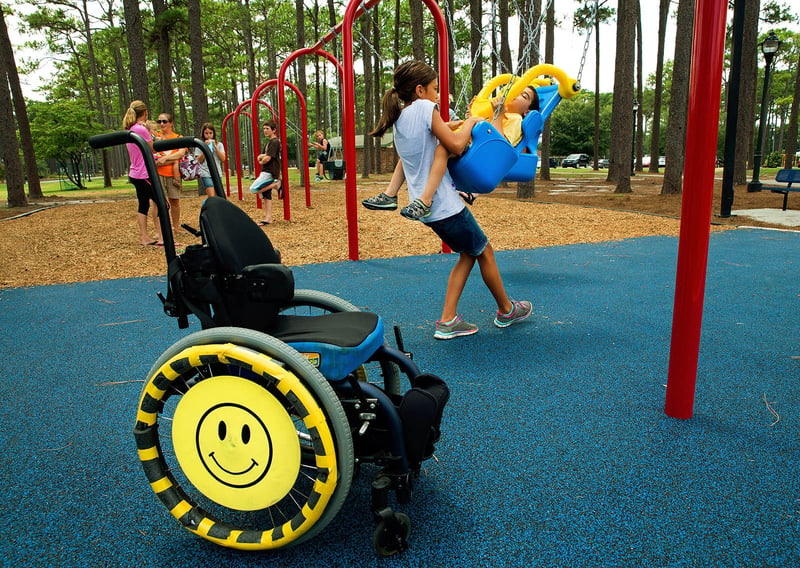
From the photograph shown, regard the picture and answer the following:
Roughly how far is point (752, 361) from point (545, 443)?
169 centimetres

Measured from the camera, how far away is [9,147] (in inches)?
537

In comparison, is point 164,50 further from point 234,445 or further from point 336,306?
point 234,445

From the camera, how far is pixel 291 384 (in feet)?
5.10

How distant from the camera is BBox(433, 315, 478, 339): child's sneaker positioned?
12.4 ft

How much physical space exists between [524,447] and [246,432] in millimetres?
1232

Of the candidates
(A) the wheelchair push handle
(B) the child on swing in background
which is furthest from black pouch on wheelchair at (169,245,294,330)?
(B) the child on swing in background

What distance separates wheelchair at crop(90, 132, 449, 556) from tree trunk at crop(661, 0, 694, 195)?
12.4 m

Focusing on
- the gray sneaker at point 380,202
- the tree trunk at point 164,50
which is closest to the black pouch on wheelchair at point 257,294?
the gray sneaker at point 380,202

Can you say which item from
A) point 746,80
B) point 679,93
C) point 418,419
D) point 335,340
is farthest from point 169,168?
point 746,80

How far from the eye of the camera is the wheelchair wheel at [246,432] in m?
1.59

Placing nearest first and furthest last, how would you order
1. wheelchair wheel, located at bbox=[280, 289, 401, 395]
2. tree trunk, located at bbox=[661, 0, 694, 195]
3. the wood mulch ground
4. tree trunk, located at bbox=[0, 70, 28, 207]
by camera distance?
wheelchair wheel, located at bbox=[280, 289, 401, 395], the wood mulch ground, tree trunk, located at bbox=[661, 0, 694, 195], tree trunk, located at bbox=[0, 70, 28, 207]

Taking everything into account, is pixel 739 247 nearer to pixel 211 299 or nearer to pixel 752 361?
pixel 752 361

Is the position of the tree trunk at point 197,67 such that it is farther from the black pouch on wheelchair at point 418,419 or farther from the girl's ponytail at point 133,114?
the black pouch on wheelchair at point 418,419

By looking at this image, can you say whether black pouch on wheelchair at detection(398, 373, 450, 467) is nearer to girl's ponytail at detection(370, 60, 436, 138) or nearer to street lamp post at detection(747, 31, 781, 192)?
girl's ponytail at detection(370, 60, 436, 138)
